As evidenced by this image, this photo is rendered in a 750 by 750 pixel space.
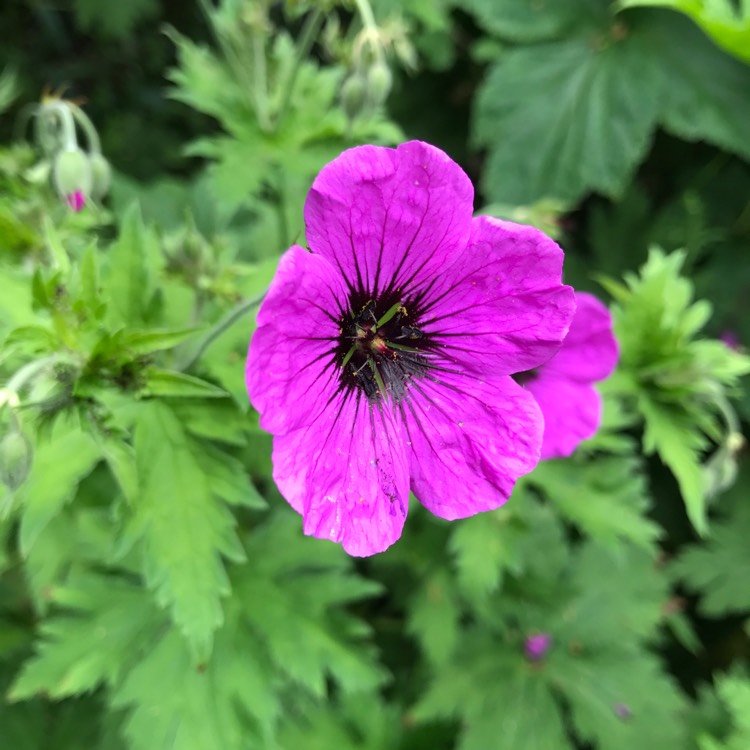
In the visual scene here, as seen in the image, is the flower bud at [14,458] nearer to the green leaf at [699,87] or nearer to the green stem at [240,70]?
the green stem at [240,70]

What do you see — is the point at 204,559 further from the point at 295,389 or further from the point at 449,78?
the point at 449,78

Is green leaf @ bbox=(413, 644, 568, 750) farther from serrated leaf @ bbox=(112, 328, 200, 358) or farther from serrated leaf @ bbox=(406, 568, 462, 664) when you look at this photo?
serrated leaf @ bbox=(112, 328, 200, 358)

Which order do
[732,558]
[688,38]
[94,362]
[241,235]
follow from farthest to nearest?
1. [732,558]
2. [688,38]
3. [241,235]
4. [94,362]

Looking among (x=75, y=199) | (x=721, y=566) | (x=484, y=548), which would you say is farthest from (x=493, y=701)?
(x=75, y=199)

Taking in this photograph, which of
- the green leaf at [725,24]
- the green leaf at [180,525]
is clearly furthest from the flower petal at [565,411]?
the green leaf at [725,24]

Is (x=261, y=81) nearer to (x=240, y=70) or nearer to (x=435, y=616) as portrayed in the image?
(x=240, y=70)

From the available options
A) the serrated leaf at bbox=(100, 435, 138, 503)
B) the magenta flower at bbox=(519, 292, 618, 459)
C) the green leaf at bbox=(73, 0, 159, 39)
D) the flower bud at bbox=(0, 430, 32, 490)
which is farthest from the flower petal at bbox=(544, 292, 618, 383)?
the green leaf at bbox=(73, 0, 159, 39)

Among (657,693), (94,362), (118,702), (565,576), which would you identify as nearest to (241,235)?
(94,362)
